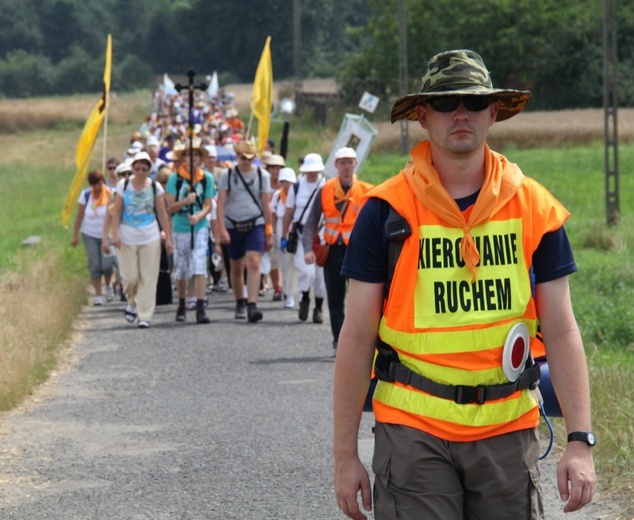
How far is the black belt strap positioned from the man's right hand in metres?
0.24

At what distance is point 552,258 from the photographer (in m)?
3.57

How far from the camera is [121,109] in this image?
320ft

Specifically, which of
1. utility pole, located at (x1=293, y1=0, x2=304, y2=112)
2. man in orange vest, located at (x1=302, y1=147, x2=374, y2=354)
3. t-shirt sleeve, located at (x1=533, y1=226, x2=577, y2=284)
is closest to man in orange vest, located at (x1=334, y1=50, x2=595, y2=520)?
t-shirt sleeve, located at (x1=533, y1=226, x2=577, y2=284)

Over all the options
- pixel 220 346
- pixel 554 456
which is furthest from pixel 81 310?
pixel 554 456

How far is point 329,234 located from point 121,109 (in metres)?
89.0

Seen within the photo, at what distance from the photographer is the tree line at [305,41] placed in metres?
61.6

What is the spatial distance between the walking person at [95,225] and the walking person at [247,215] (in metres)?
2.43

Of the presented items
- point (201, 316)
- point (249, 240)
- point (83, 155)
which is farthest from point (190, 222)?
point (83, 155)

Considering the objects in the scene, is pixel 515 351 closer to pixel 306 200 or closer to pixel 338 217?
pixel 338 217

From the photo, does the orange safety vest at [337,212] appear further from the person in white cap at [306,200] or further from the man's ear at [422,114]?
the man's ear at [422,114]

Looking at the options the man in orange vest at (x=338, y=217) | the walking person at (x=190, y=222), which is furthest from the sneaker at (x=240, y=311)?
the man in orange vest at (x=338, y=217)

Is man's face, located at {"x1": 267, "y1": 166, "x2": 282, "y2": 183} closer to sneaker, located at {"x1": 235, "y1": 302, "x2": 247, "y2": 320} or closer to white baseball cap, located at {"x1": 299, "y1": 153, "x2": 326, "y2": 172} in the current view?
sneaker, located at {"x1": 235, "y1": 302, "x2": 247, "y2": 320}

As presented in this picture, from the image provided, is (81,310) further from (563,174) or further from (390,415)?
(563,174)

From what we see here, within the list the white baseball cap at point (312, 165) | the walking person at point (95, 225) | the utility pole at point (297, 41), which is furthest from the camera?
the utility pole at point (297, 41)
